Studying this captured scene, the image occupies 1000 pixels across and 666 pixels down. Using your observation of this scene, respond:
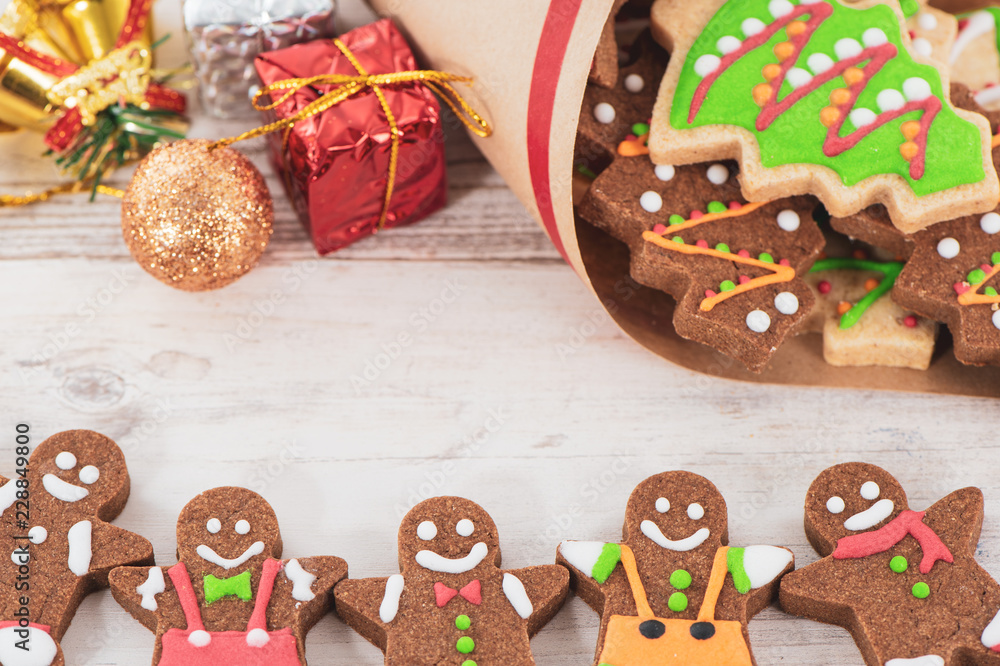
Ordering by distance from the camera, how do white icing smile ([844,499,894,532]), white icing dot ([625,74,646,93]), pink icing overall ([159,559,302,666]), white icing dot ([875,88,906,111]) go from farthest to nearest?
white icing dot ([625,74,646,93]) < white icing dot ([875,88,906,111]) < white icing smile ([844,499,894,532]) < pink icing overall ([159,559,302,666])

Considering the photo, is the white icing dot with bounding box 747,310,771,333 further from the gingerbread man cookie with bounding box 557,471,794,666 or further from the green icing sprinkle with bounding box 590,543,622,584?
the green icing sprinkle with bounding box 590,543,622,584

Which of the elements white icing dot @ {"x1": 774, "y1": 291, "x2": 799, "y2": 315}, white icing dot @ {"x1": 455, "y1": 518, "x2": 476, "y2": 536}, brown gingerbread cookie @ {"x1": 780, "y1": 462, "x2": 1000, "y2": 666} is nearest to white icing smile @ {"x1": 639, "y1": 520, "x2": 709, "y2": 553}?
brown gingerbread cookie @ {"x1": 780, "y1": 462, "x2": 1000, "y2": 666}

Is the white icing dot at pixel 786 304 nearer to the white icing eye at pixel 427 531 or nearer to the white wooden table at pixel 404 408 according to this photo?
the white wooden table at pixel 404 408

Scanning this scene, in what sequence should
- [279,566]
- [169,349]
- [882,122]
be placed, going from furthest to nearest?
1. [169,349]
2. [882,122]
3. [279,566]

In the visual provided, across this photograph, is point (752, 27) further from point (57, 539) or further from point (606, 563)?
point (57, 539)

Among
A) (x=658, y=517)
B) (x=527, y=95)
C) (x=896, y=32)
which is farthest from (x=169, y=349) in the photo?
(x=896, y=32)

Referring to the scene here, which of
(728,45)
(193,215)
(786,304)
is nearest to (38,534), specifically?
(193,215)

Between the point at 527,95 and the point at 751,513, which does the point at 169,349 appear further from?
the point at 751,513
